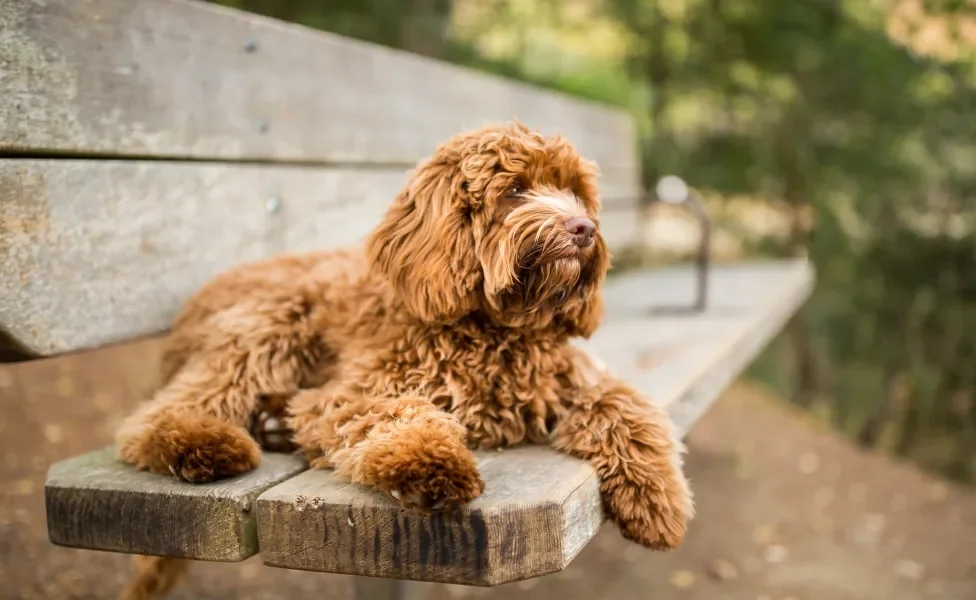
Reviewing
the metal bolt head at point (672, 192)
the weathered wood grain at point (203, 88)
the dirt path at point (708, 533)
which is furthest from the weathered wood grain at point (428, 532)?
the metal bolt head at point (672, 192)

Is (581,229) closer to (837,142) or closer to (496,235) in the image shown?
(496,235)

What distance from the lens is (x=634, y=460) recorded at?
6.66 ft

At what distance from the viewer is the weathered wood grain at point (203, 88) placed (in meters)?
2.16

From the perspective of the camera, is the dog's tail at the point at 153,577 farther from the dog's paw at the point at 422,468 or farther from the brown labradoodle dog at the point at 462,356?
the dog's paw at the point at 422,468

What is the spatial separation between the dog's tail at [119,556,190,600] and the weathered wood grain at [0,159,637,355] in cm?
Answer: 64

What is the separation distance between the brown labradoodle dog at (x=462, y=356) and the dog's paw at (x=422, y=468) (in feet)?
0.07

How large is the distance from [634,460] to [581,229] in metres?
0.53

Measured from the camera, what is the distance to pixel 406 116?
4020 millimetres

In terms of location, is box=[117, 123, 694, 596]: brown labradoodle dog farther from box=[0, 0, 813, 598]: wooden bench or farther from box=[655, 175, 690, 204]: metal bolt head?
box=[655, 175, 690, 204]: metal bolt head

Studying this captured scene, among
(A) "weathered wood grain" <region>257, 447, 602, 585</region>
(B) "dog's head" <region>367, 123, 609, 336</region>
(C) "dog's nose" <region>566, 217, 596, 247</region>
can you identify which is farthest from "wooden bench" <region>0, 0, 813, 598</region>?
(C) "dog's nose" <region>566, 217, 596, 247</region>

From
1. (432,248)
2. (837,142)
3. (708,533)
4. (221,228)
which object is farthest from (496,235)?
(837,142)

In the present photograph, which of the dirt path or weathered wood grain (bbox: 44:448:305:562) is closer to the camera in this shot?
weathered wood grain (bbox: 44:448:305:562)

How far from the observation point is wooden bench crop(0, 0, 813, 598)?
1.73 m

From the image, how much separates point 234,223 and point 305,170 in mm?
454
